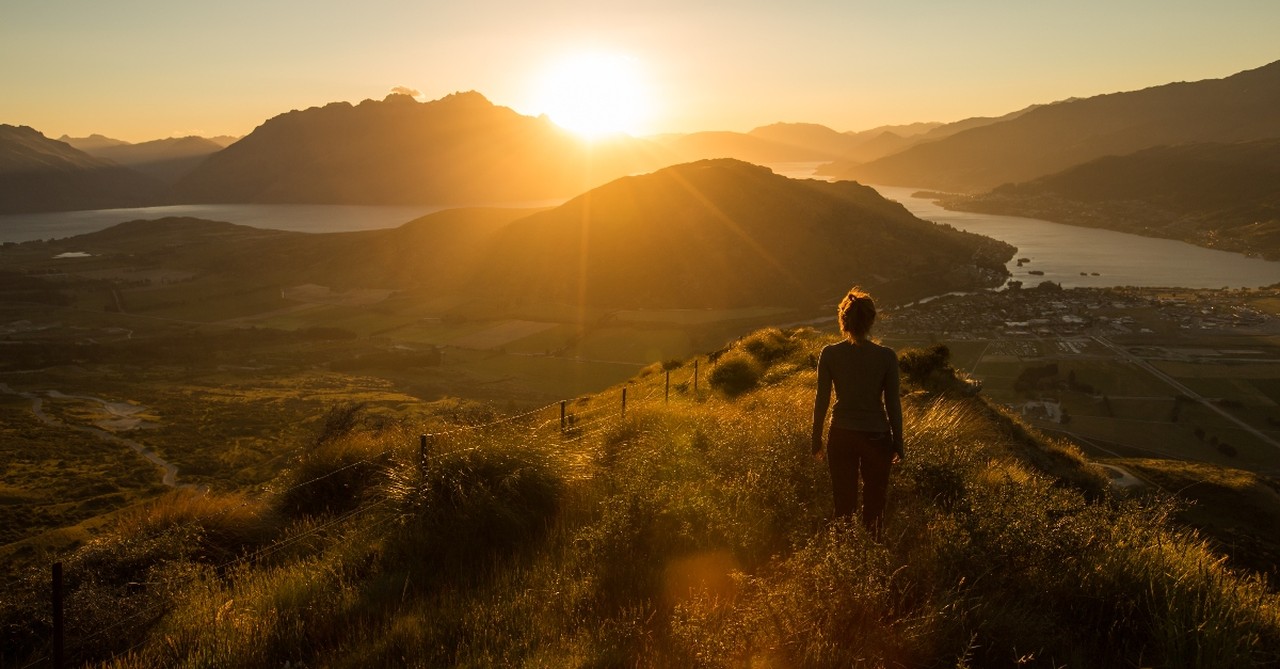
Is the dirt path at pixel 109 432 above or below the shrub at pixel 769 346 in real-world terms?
below

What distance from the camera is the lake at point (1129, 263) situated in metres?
130

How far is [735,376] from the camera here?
63.9 ft

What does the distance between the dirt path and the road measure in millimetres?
82157

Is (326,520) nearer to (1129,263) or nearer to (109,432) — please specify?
(109,432)

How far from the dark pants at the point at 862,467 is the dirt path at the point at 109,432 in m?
53.3

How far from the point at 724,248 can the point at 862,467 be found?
123m

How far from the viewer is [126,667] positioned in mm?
5570

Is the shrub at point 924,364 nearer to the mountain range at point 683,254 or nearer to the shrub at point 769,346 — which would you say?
the shrub at point 769,346

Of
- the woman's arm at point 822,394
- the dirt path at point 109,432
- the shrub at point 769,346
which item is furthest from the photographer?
the dirt path at point 109,432

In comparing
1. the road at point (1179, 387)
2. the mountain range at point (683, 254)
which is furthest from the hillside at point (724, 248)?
the road at point (1179, 387)

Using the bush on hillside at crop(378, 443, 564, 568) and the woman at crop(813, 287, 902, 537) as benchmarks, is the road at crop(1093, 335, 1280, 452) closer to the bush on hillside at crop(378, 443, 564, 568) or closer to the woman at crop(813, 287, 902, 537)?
the woman at crop(813, 287, 902, 537)

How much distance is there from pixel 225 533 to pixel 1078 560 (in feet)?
35.5

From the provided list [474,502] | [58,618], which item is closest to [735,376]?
[474,502]

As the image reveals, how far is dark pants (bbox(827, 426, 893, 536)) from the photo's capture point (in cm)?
629
